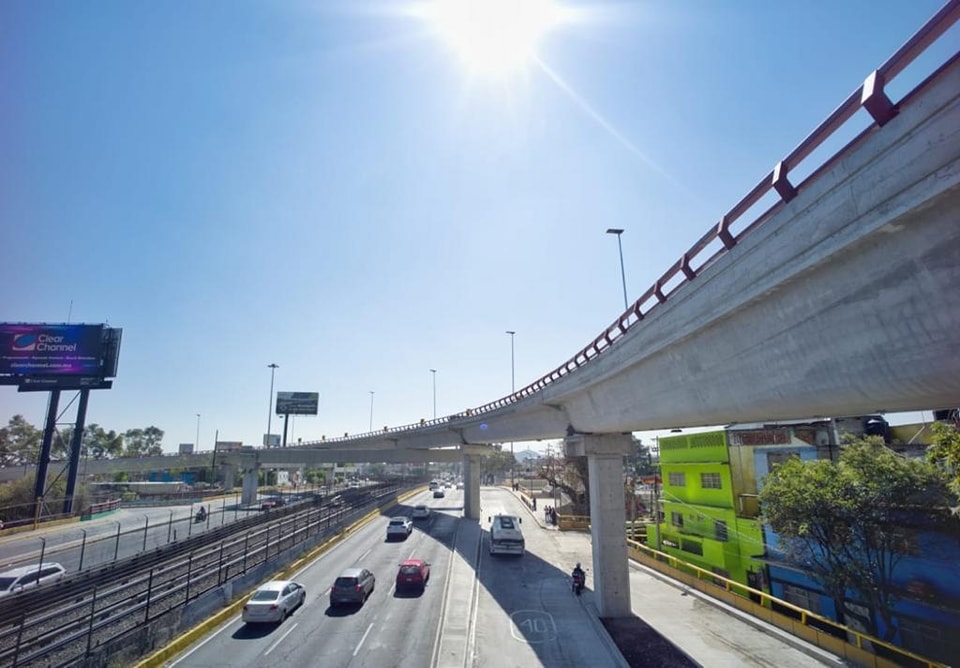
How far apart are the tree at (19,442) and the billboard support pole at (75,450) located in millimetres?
62846

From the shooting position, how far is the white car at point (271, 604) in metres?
19.5

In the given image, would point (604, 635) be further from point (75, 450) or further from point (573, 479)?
point (75, 450)

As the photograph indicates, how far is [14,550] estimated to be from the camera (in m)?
35.5

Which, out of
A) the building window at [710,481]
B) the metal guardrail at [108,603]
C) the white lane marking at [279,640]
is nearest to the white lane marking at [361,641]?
the white lane marking at [279,640]

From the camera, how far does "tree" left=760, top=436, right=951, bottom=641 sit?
19641 mm

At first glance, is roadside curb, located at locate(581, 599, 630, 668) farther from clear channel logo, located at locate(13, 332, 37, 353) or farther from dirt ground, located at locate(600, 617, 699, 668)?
clear channel logo, located at locate(13, 332, 37, 353)

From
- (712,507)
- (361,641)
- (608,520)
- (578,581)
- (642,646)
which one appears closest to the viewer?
(361,641)

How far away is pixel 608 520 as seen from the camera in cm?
2327

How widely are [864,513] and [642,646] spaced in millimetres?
11004

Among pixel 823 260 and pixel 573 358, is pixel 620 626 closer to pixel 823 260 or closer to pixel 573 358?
pixel 573 358

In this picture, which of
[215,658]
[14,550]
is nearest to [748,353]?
[215,658]

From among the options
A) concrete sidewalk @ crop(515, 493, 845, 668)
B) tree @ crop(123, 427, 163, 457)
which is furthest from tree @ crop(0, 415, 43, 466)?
concrete sidewalk @ crop(515, 493, 845, 668)

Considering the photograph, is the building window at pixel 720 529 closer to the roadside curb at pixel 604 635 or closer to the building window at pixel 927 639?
the building window at pixel 927 639

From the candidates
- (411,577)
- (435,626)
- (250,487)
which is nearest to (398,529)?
(411,577)
